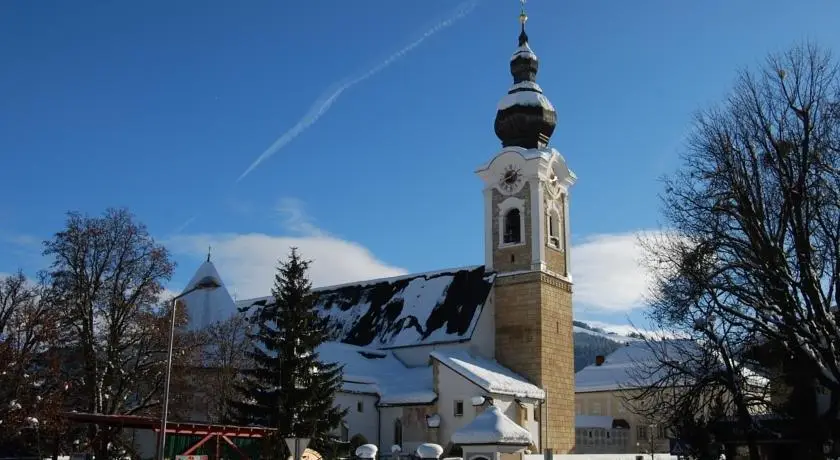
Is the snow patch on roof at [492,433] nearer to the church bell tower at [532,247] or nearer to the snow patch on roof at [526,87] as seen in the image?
the church bell tower at [532,247]

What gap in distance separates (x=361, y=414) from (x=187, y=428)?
62.4 ft

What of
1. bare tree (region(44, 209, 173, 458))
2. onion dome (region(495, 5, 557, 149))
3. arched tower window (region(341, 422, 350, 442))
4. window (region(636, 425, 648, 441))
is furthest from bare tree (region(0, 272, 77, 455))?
window (region(636, 425, 648, 441))

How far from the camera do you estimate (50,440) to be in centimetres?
2861

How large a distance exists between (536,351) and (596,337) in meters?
74.2

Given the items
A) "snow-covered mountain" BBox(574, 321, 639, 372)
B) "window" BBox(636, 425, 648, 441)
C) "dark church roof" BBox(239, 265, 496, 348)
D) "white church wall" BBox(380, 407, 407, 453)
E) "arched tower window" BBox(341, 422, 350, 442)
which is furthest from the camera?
"snow-covered mountain" BBox(574, 321, 639, 372)

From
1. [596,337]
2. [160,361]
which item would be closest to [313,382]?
[160,361]

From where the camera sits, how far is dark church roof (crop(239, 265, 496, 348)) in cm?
4419

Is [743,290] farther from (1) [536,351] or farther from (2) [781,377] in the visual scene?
(1) [536,351]

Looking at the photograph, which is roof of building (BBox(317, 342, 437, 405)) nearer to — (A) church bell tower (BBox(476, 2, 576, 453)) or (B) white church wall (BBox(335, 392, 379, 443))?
(B) white church wall (BBox(335, 392, 379, 443))

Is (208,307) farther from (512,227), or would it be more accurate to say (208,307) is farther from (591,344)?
(591,344)

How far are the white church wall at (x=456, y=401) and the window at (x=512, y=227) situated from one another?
29.2 feet

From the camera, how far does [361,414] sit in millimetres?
39812

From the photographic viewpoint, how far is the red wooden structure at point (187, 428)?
20.2 metres

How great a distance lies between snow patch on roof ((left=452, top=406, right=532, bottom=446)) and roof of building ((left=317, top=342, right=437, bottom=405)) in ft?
53.9
